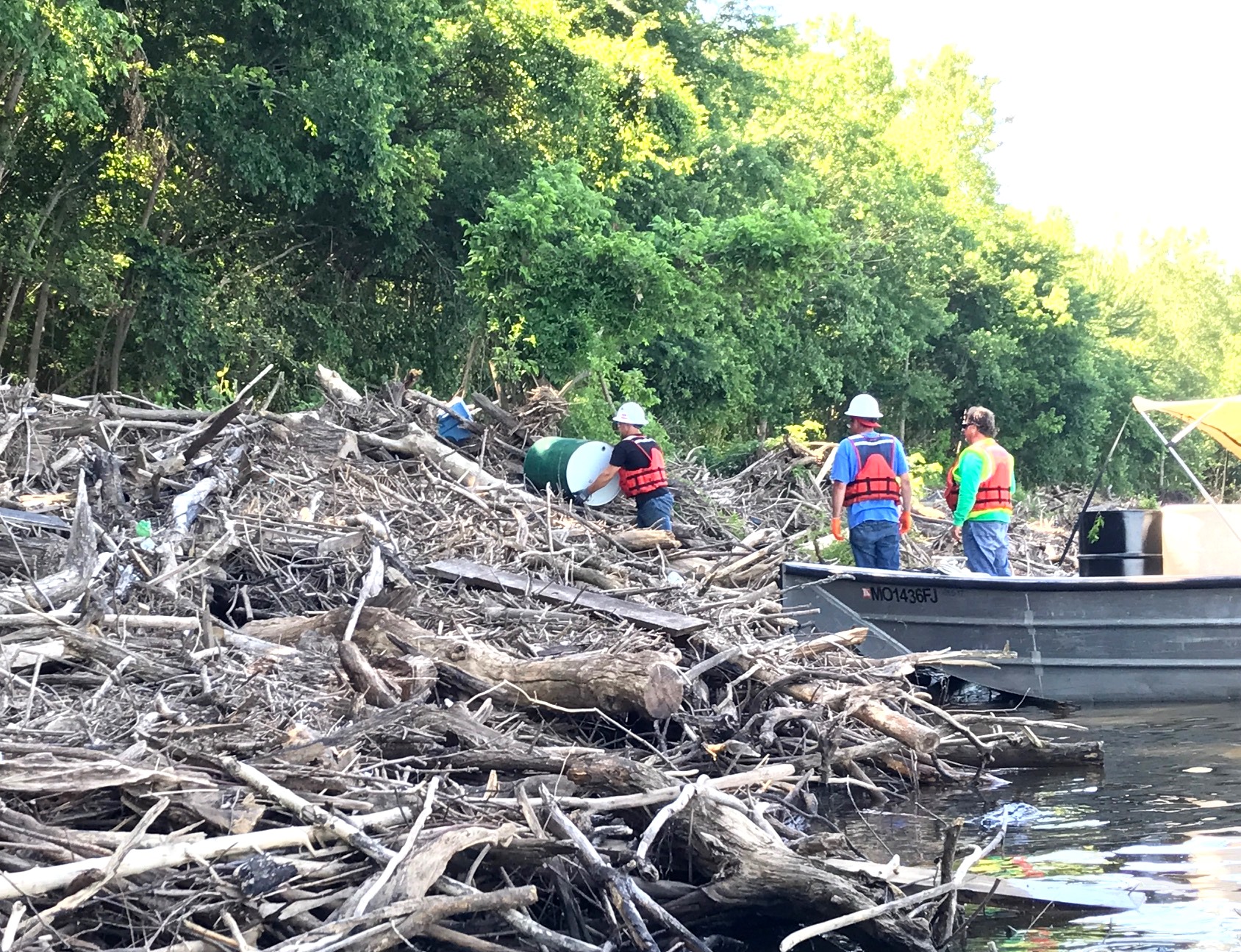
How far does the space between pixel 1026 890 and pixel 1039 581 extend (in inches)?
203

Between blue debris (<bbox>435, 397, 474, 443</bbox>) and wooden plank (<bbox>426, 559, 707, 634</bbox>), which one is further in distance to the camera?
blue debris (<bbox>435, 397, 474, 443</bbox>)

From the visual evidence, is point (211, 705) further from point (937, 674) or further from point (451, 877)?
point (937, 674)

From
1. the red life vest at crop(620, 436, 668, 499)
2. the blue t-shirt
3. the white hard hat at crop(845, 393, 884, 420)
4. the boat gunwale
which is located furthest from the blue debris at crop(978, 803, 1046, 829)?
the red life vest at crop(620, 436, 668, 499)

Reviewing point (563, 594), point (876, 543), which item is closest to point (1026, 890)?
point (563, 594)

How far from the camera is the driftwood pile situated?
178 inches

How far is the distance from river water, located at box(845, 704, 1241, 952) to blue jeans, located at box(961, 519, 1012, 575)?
82.6 inches

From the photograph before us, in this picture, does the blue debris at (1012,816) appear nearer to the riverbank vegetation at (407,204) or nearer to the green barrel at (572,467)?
the green barrel at (572,467)

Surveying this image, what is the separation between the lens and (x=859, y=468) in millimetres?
10609

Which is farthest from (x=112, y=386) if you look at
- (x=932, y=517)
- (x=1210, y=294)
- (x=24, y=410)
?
(x=1210, y=294)

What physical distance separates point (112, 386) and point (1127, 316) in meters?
42.4

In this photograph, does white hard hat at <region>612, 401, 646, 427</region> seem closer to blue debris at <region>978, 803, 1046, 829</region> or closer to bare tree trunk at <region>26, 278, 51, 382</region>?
blue debris at <region>978, 803, 1046, 829</region>

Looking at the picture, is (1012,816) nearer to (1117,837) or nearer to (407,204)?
(1117,837)

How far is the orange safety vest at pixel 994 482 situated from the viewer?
10875 millimetres

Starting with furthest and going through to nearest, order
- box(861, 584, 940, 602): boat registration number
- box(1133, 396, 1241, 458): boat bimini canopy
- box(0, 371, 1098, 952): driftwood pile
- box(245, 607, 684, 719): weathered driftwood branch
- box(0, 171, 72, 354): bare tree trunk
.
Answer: box(0, 171, 72, 354): bare tree trunk, box(1133, 396, 1241, 458): boat bimini canopy, box(861, 584, 940, 602): boat registration number, box(245, 607, 684, 719): weathered driftwood branch, box(0, 371, 1098, 952): driftwood pile
